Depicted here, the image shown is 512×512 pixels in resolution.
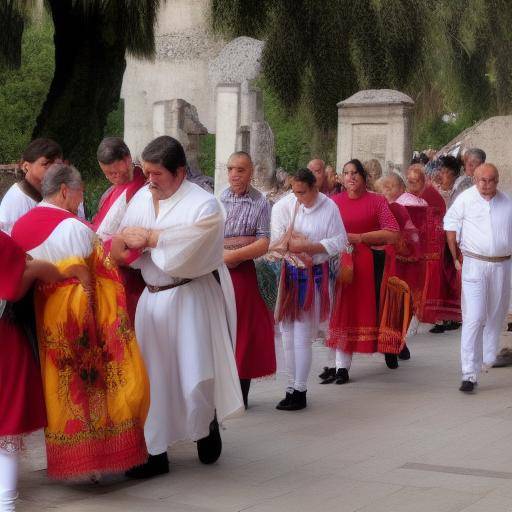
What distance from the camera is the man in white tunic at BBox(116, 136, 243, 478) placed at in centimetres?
660

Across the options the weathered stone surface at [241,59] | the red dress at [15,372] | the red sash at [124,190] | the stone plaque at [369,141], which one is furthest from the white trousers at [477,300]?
the weathered stone surface at [241,59]

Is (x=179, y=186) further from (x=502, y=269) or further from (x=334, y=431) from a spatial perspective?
(x=502, y=269)

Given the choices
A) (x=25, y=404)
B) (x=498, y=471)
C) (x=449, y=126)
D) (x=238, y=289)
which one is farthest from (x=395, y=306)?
(x=449, y=126)

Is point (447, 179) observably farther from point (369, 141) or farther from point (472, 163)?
point (369, 141)

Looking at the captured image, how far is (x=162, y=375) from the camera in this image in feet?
22.0

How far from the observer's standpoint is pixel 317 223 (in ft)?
30.5

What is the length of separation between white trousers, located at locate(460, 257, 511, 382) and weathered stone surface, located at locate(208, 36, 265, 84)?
1264 cm

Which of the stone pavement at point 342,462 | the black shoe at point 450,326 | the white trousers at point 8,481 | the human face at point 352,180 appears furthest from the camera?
the black shoe at point 450,326

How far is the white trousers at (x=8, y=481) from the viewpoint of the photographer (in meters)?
5.73

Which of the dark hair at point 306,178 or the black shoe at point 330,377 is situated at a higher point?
the dark hair at point 306,178

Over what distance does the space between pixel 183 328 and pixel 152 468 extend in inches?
31.0

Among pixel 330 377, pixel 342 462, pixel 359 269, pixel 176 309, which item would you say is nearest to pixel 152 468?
pixel 176 309

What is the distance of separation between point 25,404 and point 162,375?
105 centimetres

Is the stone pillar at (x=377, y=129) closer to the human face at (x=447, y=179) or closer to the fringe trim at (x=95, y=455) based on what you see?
the human face at (x=447, y=179)
